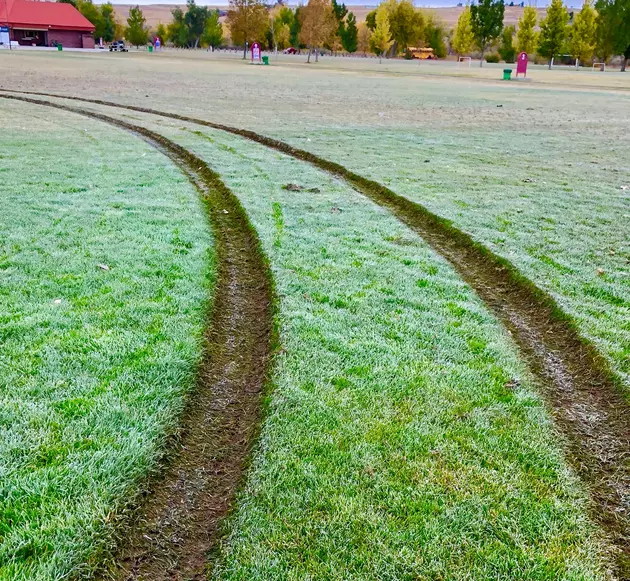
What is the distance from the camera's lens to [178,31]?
107500 millimetres

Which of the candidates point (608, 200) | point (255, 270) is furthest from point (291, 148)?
point (255, 270)

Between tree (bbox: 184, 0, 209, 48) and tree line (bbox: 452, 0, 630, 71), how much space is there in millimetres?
51441

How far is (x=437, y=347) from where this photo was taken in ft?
13.3

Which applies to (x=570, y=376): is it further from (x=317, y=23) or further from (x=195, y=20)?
(x=195, y=20)


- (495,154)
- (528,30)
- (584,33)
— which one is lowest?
(495,154)

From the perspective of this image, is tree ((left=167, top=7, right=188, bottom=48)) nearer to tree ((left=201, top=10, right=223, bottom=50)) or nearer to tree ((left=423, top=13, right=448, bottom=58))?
tree ((left=201, top=10, right=223, bottom=50))

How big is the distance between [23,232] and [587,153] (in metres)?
12.1

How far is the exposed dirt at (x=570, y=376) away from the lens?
111 inches

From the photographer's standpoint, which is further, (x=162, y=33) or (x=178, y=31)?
(x=162, y=33)

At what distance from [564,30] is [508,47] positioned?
18796 mm

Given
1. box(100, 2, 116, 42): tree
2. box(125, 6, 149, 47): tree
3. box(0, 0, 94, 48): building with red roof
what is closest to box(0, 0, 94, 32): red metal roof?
box(0, 0, 94, 48): building with red roof

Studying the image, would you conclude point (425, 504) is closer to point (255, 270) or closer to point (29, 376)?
point (29, 376)

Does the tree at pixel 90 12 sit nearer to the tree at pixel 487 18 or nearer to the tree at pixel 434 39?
the tree at pixel 434 39

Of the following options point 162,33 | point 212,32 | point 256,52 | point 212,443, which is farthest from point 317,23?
point 212,443
